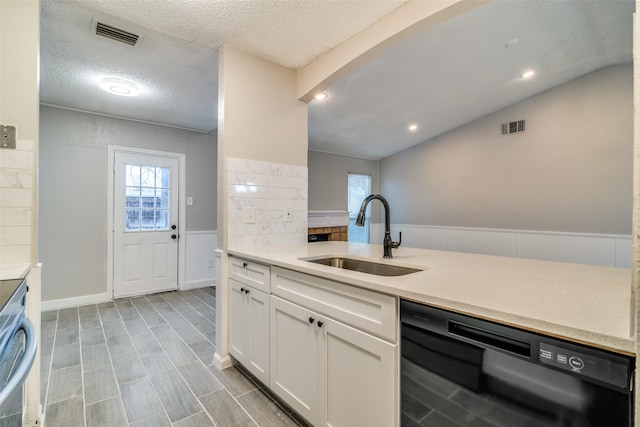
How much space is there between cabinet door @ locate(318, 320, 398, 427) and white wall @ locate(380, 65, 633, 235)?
14.9 feet

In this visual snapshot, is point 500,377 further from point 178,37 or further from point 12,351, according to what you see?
point 178,37

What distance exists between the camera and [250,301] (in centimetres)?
190

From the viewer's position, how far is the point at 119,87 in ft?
9.14

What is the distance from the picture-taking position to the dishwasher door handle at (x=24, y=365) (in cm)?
65

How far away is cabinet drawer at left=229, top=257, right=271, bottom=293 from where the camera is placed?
5.74 feet

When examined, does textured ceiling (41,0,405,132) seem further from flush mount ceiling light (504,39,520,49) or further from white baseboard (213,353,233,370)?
white baseboard (213,353,233,370)

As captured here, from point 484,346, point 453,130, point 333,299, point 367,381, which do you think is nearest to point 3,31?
point 333,299

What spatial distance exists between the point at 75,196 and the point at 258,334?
3.21m

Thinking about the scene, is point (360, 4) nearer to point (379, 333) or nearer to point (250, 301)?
point (379, 333)

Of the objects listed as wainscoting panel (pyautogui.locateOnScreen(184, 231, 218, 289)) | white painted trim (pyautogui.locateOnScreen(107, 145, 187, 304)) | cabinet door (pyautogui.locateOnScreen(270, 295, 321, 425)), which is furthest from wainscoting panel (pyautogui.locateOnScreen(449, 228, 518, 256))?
white painted trim (pyautogui.locateOnScreen(107, 145, 187, 304))

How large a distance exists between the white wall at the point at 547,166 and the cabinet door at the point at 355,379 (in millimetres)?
4535

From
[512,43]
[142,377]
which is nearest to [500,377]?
[142,377]

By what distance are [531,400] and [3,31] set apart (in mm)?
2705

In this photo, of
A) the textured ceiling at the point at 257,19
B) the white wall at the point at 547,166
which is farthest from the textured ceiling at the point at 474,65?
the textured ceiling at the point at 257,19
